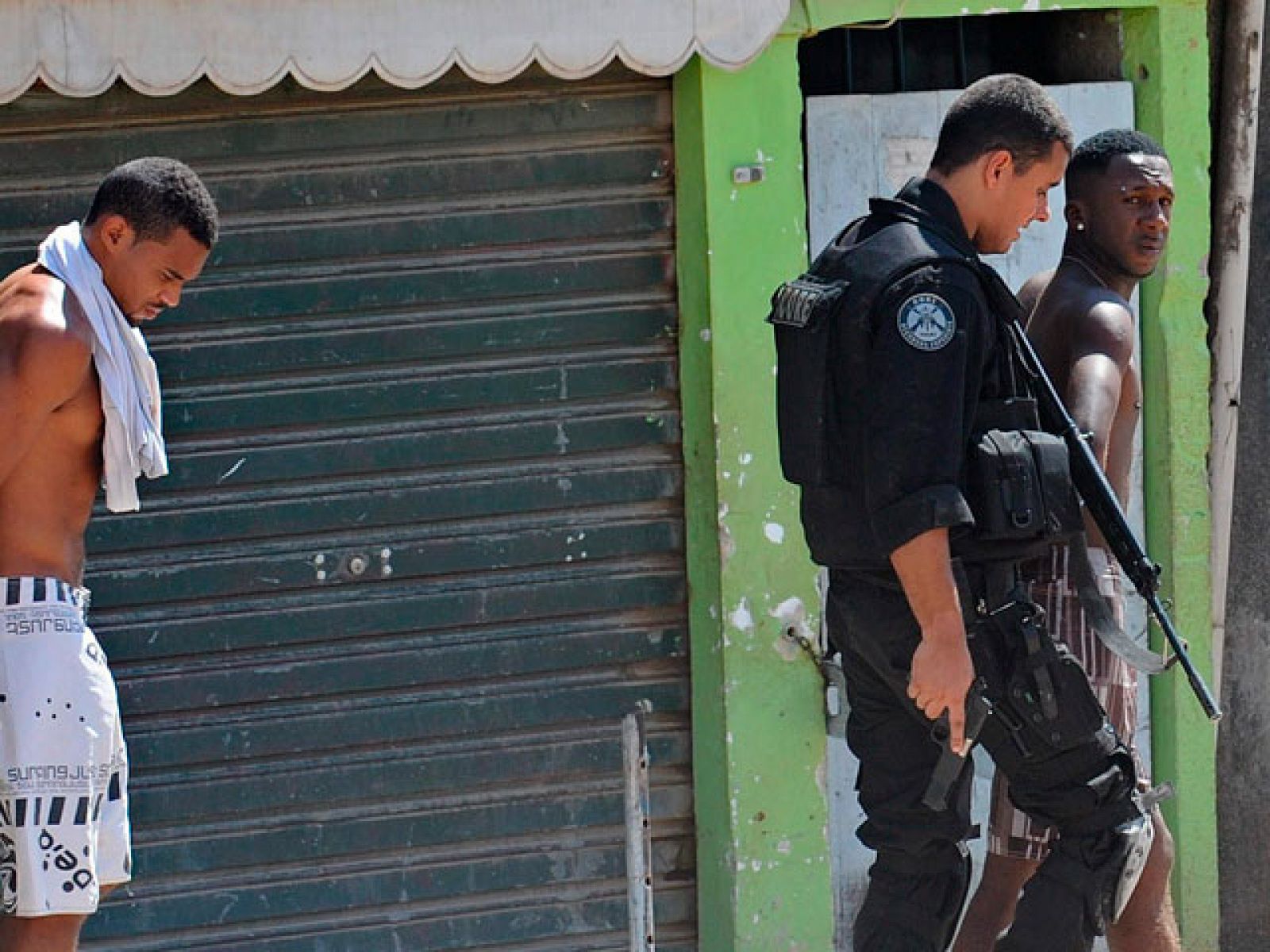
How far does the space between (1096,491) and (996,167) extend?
2.38 ft

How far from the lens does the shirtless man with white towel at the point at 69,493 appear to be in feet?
→ 13.8

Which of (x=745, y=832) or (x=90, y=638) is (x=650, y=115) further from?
(x=90, y=638)

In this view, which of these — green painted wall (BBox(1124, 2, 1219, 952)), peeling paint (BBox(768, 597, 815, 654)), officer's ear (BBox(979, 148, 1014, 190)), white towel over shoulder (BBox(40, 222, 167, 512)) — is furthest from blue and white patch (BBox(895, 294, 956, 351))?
green painted wall (BBox(1124, 2, 1219, 952))

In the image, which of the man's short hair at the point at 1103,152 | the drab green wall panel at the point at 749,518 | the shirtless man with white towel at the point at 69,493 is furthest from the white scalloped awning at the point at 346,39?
the shirtless man with white towel at the point at 69,493

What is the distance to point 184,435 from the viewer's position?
582 cm

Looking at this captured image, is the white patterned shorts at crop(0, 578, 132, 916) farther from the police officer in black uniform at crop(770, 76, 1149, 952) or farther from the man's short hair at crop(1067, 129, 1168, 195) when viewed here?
the man's short hair at crop(1067, 129, 1168, 195)

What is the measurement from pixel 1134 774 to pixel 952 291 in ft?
3.57

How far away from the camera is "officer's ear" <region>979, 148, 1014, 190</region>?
4.52 metres

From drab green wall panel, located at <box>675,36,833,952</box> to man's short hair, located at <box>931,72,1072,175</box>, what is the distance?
132 cm

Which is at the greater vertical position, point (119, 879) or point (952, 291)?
point (952, 291)

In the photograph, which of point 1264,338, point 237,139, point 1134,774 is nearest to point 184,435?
point 237,139

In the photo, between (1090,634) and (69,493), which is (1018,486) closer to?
(1090,634)

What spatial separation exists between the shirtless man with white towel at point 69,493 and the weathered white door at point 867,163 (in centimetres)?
214

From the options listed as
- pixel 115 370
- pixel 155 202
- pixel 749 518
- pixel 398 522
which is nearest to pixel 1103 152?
pixel 749 518
